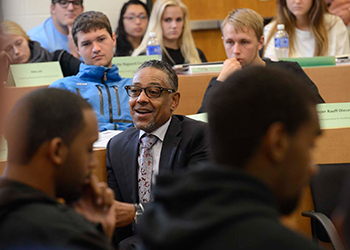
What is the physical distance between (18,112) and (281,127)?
1.68 feet

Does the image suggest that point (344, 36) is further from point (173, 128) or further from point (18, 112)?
point (18, 112)

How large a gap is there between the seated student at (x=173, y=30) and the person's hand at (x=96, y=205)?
2.88 metres

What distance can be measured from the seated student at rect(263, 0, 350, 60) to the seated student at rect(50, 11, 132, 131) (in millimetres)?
1367

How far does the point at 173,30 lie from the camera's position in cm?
395

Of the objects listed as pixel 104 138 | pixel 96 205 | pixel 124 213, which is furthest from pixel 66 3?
pixel 96 205

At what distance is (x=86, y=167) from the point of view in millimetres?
935

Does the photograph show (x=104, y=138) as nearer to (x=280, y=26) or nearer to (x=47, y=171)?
(x=47, y=171)

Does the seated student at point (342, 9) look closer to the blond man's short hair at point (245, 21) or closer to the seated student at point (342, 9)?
the seated student at point (342, 9)

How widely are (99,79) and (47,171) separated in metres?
1.92

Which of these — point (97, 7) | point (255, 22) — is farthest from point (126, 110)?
point (97, 7)

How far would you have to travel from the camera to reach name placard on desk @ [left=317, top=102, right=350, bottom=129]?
2311 mm

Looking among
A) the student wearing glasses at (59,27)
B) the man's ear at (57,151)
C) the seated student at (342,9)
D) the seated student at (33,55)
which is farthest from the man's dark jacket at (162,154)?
the seated student at (342,9)

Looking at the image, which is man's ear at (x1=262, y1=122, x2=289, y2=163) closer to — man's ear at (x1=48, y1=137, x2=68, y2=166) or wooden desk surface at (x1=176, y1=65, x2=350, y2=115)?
man's ear at (x1=48, y1=137, x2=68, y2=166)

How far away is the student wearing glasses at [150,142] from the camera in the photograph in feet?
6.56
